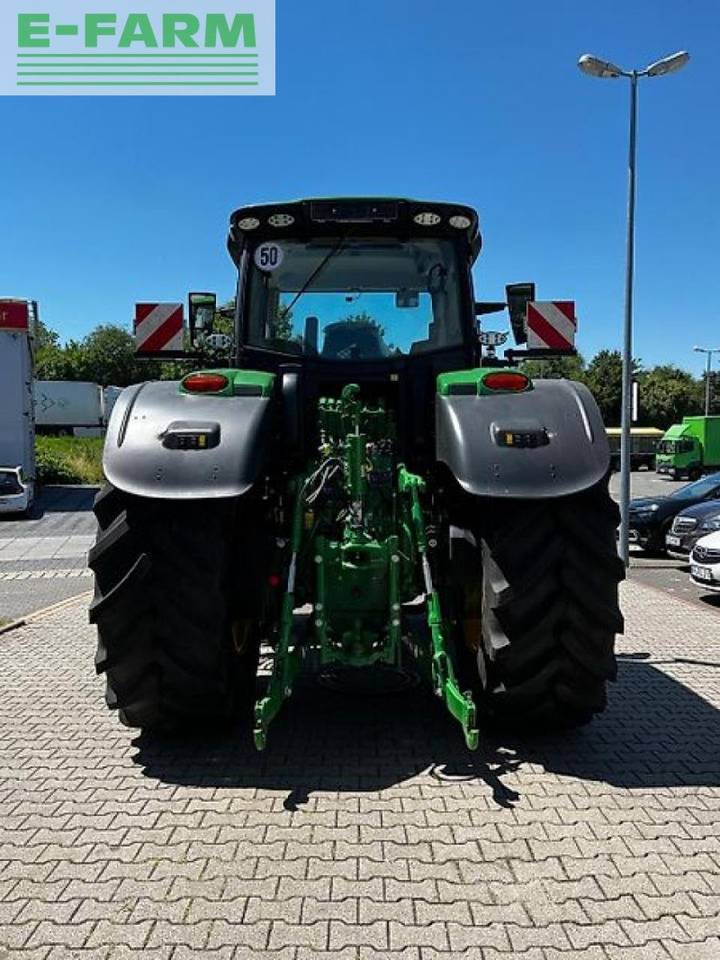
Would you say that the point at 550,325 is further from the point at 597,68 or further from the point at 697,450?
the point at 697,450

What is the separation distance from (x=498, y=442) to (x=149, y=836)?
219 cm

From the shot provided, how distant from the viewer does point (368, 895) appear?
2.78 meters

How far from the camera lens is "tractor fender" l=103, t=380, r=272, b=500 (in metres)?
3.69

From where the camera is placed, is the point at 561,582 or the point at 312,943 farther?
the point at 561,582

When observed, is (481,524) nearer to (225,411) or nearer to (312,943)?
(225,411)

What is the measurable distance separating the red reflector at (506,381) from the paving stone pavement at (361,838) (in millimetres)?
1746

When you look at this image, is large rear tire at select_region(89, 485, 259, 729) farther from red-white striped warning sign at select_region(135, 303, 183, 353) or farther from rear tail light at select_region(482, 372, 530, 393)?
red-white striped warning sign at select_region(135, 303, 183, 353)

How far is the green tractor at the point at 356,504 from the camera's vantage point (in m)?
3.78

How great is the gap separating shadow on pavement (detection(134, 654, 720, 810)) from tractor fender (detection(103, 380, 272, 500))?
1307 mm

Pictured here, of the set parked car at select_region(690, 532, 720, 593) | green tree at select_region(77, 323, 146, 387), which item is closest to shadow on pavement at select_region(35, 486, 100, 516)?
parked car at select_region(690, 532, 720, 593)

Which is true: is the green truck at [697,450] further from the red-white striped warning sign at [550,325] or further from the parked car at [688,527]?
the red-white striped warning sign at [550,325]

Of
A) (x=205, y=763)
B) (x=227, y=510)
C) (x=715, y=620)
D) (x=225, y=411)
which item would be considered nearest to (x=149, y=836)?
(x=205, y=763)

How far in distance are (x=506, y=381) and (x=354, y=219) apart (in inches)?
50.0

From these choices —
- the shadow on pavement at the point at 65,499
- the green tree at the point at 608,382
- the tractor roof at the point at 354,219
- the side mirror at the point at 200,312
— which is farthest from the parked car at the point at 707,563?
the green tree at the point at 608,382
